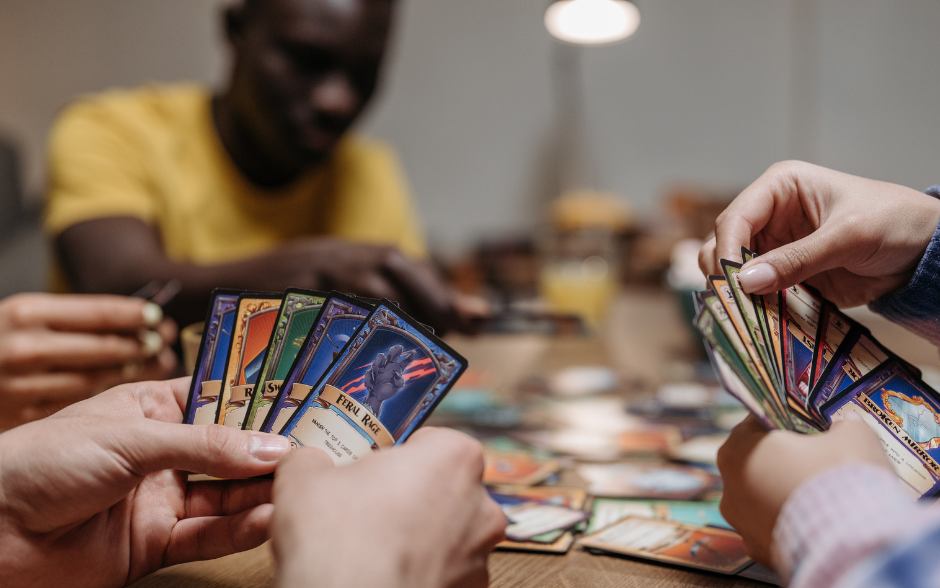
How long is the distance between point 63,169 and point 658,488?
1.66 meters

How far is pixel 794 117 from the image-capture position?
2729mm

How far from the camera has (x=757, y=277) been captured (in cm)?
51

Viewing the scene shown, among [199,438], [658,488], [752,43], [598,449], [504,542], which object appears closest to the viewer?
[199,438]

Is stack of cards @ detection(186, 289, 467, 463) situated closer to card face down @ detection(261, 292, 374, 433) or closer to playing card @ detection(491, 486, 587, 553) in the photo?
card face down @ detection(261, 292, 374, 433)

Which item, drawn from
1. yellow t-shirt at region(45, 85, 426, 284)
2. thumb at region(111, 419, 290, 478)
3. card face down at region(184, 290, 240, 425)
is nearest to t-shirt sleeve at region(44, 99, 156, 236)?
yellow t-shirt at region(45, 85, 426, 284)

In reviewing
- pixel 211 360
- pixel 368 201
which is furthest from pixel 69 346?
pixel 368 201

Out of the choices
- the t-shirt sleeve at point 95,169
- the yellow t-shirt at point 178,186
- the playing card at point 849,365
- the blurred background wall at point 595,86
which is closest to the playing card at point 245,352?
the playing card at point 849,365

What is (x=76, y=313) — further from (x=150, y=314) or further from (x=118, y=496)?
(x=118, y=496)

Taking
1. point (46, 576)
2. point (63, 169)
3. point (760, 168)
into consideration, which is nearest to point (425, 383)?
point (46, 576)

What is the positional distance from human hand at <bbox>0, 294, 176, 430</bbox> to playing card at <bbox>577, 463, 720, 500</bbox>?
670 millimetres

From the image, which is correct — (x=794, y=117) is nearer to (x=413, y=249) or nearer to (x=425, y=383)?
(x=413, y=249)

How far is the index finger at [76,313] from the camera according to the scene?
0.81m

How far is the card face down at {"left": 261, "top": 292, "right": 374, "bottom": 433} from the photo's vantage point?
0.52 metres

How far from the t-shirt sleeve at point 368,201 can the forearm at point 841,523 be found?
1.72 meters
